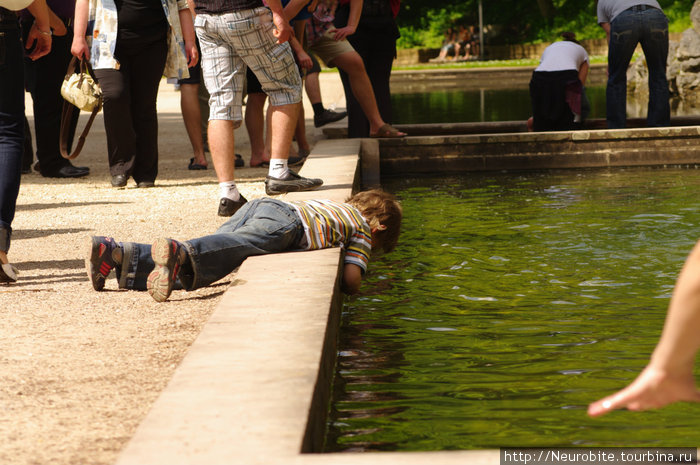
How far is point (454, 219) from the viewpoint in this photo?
6.63 metres

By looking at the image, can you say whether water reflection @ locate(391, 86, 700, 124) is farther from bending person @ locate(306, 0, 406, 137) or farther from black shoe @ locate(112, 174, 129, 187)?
black shoe @ locate(112, 174, 129, 187)

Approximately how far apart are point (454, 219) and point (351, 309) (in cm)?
224

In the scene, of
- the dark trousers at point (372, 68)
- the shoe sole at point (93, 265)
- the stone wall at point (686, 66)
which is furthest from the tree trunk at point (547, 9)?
the shoe sole at point (93, 265)

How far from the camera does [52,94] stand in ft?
28.0

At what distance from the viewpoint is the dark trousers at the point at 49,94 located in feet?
27.6

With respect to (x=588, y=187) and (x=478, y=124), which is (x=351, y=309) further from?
(x=478, y=124)

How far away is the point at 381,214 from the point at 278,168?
62.1 inches

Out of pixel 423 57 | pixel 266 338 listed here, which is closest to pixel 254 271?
pixel 266 338

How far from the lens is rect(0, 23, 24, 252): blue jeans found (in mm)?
4562

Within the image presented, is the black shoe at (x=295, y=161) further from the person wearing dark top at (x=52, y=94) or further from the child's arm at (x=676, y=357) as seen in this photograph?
the child's arm at (x=676, y=357)

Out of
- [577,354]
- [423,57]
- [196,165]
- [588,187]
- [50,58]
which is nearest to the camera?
[577,354]

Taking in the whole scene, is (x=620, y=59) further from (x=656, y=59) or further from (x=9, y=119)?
(x=9, y=119)

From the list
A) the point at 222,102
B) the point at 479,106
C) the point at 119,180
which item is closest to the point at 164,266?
the point at 222,102

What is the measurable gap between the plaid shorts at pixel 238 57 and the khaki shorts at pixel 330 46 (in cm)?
224
